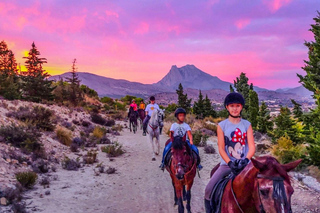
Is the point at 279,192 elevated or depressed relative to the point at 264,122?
elevated

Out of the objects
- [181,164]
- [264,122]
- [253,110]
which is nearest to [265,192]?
[181,164]

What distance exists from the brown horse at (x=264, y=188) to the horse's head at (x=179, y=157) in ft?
8.60

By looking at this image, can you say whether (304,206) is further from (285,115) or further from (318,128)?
(285,115)

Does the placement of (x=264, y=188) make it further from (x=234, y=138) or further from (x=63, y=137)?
(x=63, y=137)

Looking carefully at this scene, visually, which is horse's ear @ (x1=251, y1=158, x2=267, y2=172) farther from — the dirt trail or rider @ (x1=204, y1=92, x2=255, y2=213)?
the dirt trail

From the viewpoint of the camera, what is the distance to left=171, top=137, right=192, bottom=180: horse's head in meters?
5.50

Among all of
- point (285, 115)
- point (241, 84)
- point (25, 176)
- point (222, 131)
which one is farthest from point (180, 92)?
point (222, 131)

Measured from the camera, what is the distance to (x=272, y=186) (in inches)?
90.0

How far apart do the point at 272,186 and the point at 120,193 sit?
7.01m

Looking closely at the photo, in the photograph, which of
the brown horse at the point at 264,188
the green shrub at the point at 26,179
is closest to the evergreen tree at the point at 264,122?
the green shrub at the point at 26,179

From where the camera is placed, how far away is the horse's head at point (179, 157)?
18.0 feet

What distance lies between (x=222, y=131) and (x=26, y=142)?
10.7 m

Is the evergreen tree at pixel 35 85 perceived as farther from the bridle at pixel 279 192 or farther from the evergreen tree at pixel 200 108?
the bridle at pixel 279 192

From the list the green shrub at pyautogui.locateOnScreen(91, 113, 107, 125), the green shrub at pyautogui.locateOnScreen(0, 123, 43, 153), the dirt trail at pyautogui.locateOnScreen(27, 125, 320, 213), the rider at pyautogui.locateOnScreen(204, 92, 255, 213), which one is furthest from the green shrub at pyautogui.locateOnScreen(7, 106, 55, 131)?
the rider at pyautogui.locateOnScreen(204, 92, 255, 213)
